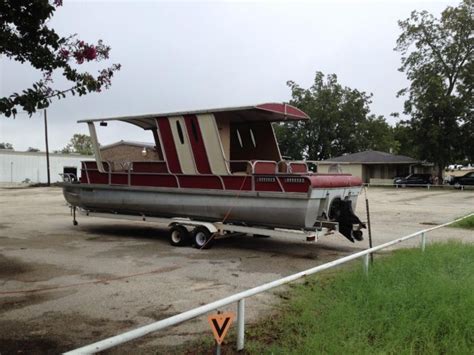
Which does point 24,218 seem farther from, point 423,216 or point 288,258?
point 423,216

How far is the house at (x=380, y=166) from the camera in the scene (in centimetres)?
4828

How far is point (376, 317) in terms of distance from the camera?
15.8 ft

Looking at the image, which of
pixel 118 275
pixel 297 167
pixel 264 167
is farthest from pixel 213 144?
pixel 118 275

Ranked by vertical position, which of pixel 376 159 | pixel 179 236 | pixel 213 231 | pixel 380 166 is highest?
pixel 376 159

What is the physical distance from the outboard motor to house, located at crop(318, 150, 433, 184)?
1553 inches

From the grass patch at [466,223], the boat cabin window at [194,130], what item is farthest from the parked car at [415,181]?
the boat cabin window at [194,130]

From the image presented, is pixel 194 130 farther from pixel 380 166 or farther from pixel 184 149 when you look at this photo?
pixel 380 166

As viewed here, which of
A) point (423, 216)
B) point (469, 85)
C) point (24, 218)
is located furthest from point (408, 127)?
point (24, 218)

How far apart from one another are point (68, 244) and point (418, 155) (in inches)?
1558

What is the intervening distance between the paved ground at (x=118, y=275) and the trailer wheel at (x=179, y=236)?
221 millimetres

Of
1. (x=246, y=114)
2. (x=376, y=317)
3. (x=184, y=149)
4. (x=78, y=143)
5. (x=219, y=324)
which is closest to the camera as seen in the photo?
(x=219, y=324)

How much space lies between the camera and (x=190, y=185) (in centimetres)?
1025

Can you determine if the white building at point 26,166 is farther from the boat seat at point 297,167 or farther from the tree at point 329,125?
the boat seat at point 297,167

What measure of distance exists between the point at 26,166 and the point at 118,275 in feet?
153
